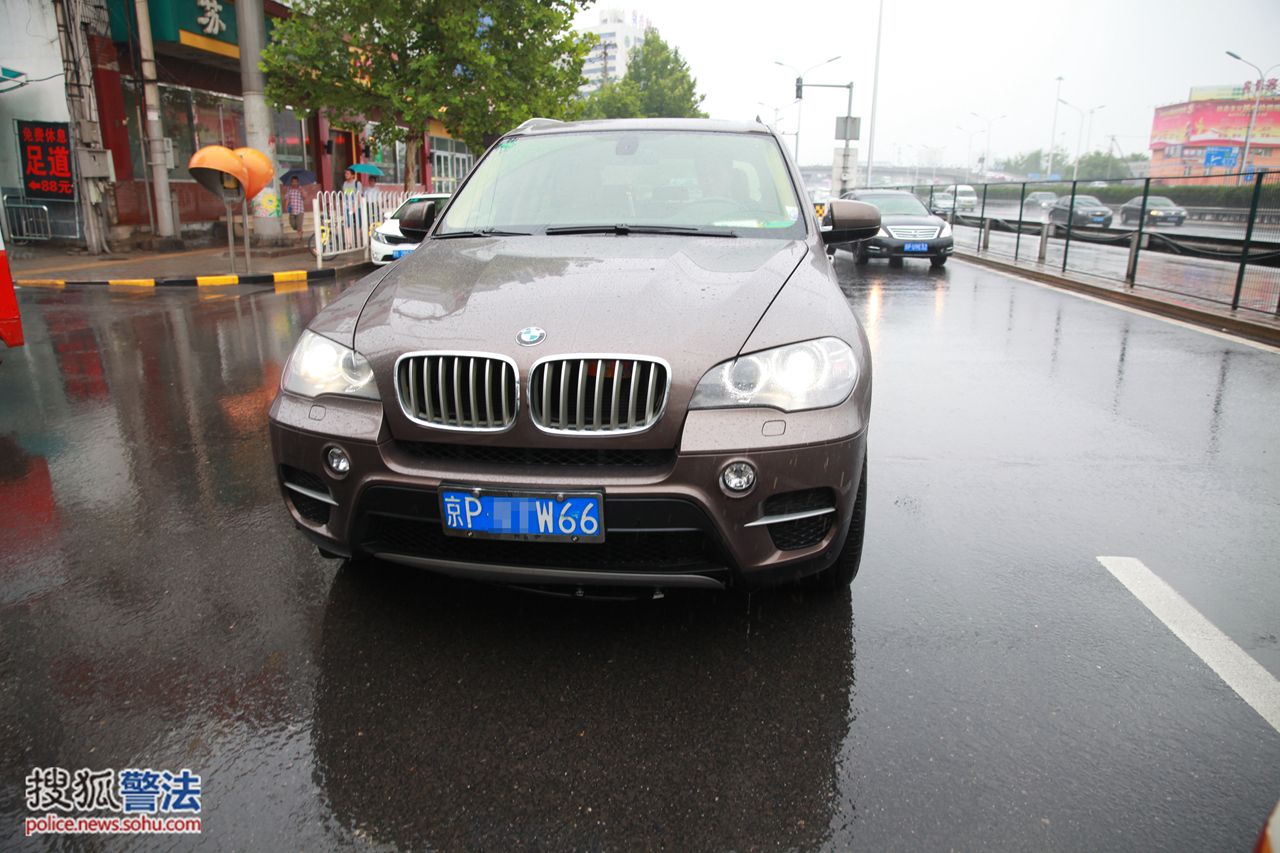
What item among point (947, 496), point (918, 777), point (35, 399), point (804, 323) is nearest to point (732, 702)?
point (918, 777)

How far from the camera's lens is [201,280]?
13656 millimetres

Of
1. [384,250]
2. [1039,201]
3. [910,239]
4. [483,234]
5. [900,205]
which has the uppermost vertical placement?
[1039,201]

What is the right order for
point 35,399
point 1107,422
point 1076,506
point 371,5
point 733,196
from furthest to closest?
point 371,5, point 35,399, point 1107,422, point 1076,506, point 733,196

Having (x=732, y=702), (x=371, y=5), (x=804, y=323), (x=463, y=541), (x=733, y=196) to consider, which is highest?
(x=371, y=5)

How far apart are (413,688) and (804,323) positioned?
62.9 inches

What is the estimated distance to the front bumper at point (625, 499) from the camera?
7.93ft

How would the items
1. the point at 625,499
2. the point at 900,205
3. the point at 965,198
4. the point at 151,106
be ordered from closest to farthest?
the point at 625,499 → the point at 151,106 → the point at 900,205 → the point at 965,198

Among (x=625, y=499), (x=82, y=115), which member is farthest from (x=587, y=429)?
(x=82, y=115)

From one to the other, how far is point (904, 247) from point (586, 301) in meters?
14.5

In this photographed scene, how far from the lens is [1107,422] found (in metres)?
5.70

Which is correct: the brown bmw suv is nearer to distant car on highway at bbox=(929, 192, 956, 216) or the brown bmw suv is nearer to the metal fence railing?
the metal fence railing

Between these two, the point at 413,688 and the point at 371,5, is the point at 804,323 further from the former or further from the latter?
the point at 371,5

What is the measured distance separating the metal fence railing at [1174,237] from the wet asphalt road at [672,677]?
698cm

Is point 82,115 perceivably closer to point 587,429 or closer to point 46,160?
point 46,160
